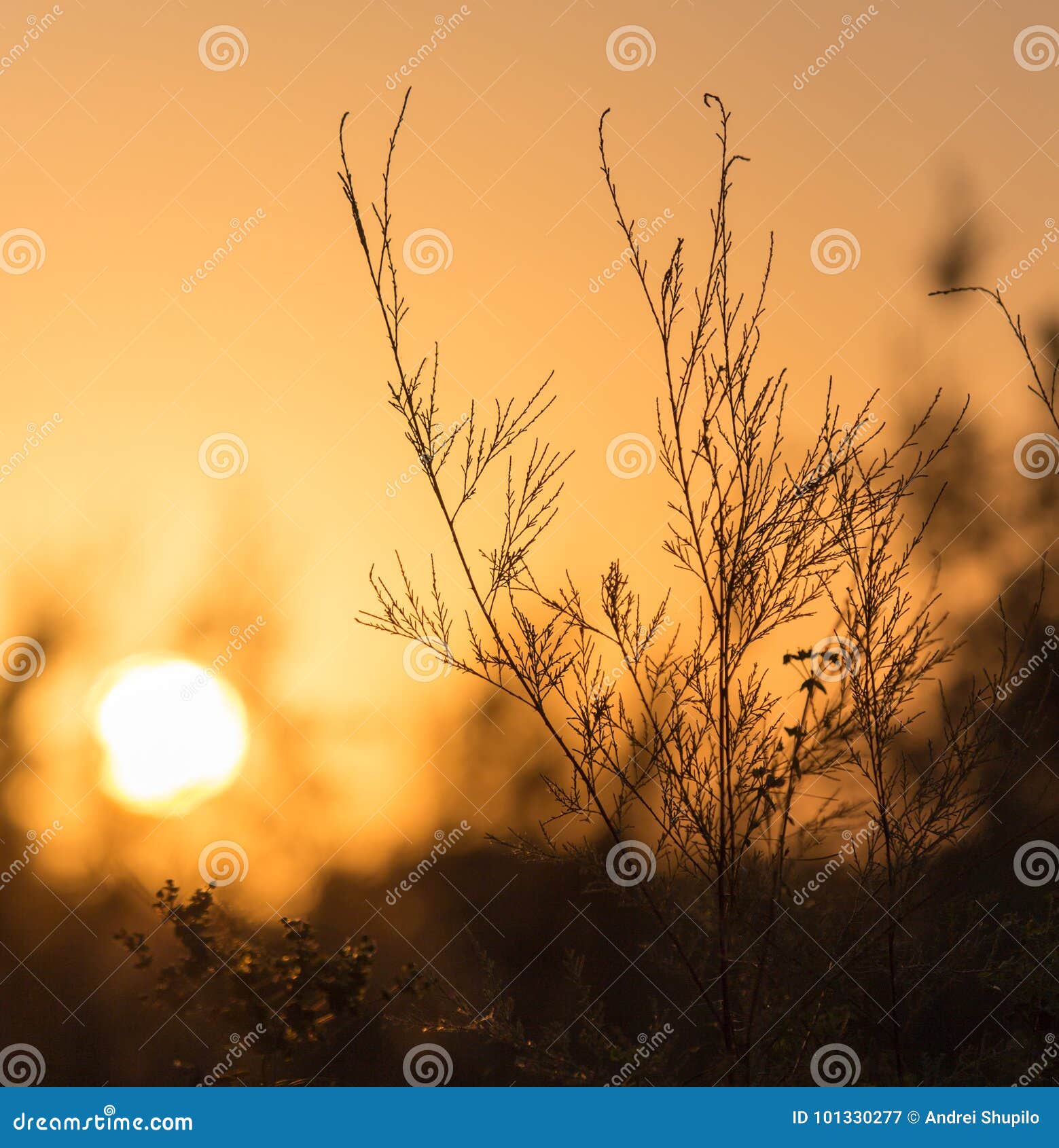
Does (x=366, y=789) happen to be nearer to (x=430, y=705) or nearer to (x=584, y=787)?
(x=430, y=705)

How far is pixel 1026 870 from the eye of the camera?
17.7 ft

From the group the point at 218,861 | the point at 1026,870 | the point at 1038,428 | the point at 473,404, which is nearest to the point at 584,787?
the point at 473,404

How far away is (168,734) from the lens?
674cm

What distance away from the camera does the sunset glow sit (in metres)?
6.57

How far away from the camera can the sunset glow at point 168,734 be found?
6.57 meters

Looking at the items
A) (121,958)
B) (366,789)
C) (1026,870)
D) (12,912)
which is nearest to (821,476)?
(1026,870)

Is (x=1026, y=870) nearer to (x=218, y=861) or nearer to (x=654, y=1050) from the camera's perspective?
(x=654, y=1050)

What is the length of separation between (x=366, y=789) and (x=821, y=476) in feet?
13.8

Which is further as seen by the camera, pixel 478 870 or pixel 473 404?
pixel 478 870

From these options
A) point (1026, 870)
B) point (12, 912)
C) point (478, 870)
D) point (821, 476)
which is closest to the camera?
point (821, 476)

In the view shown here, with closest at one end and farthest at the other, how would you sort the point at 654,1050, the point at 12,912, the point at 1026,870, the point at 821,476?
the point at 821,476 → the point at 654,1050 → the point at 1026,870 → the point at 12,912

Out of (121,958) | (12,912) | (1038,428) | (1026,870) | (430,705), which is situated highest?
(1038,428)

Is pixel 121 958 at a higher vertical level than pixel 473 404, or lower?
lower

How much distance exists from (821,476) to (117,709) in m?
5.23
